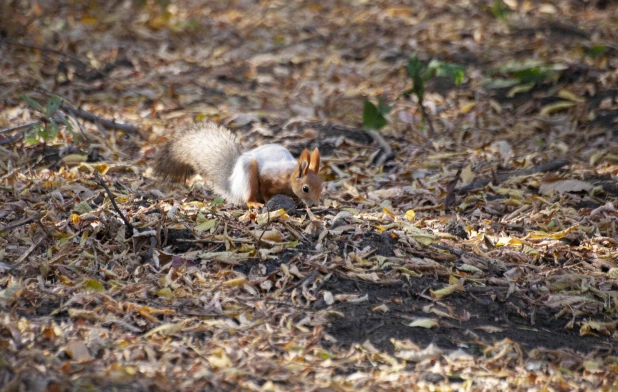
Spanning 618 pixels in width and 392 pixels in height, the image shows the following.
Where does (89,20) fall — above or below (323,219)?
above

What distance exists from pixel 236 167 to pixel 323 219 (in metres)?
0.89

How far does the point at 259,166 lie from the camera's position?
15.8 feet

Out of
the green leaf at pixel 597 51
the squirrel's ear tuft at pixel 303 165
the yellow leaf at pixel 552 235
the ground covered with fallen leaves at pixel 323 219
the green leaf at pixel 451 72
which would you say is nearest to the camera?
the ground covered with fallen leaves at pixel 323 219

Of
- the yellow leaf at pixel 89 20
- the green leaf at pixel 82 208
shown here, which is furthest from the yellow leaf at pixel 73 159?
the yellow leaf at pixel 89 20

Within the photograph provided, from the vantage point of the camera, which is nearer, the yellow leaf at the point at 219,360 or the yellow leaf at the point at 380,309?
the yellow leaf at the point at 219,360

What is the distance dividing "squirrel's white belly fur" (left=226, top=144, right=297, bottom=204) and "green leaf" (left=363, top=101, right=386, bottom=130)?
1.38 meters

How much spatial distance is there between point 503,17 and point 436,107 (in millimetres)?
2186

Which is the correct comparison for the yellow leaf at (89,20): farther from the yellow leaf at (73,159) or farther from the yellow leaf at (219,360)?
the yellow leaf at (219,360)

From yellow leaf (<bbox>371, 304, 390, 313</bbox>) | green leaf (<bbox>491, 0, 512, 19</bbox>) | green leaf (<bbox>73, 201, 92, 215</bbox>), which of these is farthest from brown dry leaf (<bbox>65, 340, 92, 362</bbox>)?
green leaf (<bbox>491, 0, 512, 19</bbox>)

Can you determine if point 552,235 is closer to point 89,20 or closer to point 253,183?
point 253,183

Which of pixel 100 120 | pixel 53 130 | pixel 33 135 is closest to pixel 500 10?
pixel 100 120

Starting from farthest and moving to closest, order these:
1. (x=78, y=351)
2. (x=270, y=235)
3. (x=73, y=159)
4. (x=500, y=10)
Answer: (x=500, y=10), (x=73, y=159), (x=270, y=235), (x=78, y=351)

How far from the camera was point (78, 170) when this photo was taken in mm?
5074

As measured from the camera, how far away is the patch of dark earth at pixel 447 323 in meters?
3.25
